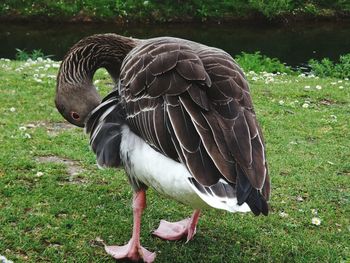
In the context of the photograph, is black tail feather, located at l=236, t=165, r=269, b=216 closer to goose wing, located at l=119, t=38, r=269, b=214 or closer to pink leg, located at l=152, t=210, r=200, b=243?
goose wing, located at l=119, t=38, r=269, b=214

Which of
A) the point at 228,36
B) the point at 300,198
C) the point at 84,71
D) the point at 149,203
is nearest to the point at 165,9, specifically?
the point at 228,36

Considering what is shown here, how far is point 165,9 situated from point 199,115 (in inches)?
992

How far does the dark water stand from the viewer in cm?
2227

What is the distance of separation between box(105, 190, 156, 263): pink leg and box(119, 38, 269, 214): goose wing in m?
0.67

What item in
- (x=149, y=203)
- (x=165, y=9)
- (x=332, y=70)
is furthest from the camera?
(x=165, y=9)

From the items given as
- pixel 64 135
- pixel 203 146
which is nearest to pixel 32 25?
pixel 64 135

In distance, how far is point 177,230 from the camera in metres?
Answer: 4.88

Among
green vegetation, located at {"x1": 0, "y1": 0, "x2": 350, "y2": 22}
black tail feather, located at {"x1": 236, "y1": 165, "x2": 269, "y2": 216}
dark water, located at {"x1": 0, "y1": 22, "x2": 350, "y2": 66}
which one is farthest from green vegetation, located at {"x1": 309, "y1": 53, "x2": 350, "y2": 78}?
green vegetation, located at {"x1": 0, "y1": 0, "x2": 350, "y2": 22}

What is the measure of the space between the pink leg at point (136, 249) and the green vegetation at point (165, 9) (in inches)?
936

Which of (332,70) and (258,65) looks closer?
(332,70)

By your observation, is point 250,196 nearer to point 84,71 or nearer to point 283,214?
point 283,214

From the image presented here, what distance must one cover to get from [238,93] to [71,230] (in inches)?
76.1

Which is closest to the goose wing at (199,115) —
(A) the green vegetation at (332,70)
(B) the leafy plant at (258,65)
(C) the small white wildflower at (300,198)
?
(C) the small white wildflower at (300,198)

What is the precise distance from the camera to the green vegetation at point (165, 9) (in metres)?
27.1
